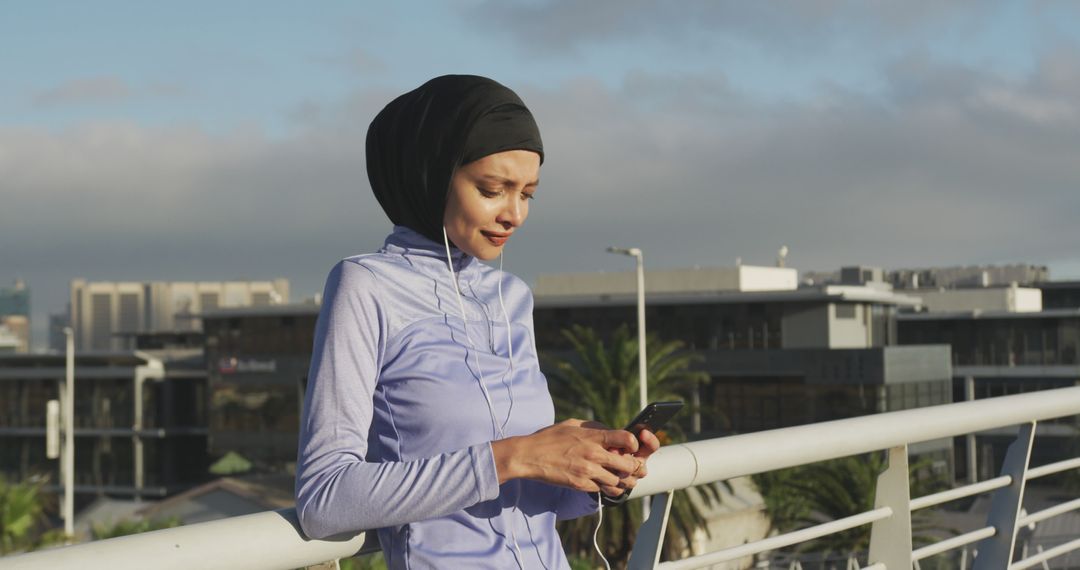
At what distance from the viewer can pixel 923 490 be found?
34156 mm

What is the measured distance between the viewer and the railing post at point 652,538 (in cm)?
248

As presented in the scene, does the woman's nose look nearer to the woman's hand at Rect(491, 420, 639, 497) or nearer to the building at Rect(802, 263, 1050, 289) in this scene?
the woman's hand at Rect(491, 420, 639, 497)

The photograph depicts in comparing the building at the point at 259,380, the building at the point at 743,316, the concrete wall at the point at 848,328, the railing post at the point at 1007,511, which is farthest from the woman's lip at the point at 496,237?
the building at the point at 259,380

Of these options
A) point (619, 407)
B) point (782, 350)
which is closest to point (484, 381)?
point (619, 407)

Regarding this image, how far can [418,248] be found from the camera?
2219 mm

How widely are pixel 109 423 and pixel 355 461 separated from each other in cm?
7159

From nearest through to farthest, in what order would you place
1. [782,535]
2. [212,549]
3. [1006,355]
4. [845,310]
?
[212,549]
[782,535]
[845,310]
[1006,355]

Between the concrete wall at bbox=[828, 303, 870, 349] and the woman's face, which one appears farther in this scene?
the concrete wall at bbox=[828, 303, 870, 349]

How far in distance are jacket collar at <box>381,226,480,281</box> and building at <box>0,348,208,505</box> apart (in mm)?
69239

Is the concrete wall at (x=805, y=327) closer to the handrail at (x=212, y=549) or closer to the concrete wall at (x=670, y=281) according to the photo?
the concrete wall at (x=670, y=281)

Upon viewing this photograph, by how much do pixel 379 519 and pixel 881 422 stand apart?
1563 millimetres

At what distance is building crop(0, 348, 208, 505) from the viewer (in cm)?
6894

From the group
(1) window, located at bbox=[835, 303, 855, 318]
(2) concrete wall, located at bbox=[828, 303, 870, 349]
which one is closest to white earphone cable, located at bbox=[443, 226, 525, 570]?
(2) concrete wall, located at bbox=[828, 303, 870, 349]

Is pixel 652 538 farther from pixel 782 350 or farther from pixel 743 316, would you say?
pixel 743 316
